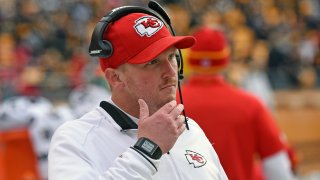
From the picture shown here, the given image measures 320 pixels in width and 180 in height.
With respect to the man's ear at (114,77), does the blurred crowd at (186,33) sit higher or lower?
lower

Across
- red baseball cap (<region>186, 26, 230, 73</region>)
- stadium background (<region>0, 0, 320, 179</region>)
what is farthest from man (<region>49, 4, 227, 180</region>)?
stadium background (<region>0, 0, 320, 179</region>)

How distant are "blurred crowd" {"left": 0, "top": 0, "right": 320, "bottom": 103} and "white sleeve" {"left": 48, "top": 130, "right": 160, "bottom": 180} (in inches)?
417

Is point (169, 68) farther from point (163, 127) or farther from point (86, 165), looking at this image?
point (86, 165)

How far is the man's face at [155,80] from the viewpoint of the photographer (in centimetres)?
236

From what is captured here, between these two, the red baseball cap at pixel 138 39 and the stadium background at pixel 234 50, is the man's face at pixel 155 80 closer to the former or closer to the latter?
the red baseball cap at pixel 138 39

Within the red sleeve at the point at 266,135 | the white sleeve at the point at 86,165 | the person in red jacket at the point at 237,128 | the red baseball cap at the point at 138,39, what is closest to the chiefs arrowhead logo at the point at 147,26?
the red baseball cap at the point at 138,39

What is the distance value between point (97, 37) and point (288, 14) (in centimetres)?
2350

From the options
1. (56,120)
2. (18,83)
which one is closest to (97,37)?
(56,120)

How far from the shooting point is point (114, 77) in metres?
2.46

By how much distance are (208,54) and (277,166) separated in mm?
828

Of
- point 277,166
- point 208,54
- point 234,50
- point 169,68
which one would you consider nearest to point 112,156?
point 169,68

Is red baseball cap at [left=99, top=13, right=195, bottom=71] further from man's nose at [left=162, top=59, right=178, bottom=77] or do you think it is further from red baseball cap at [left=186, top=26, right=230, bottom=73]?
red baseball cap at [left=186, top=26, right=230, bottom=73]

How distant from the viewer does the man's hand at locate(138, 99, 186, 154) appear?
223 centimetres

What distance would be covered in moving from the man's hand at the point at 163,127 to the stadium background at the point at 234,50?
668 centimetres
